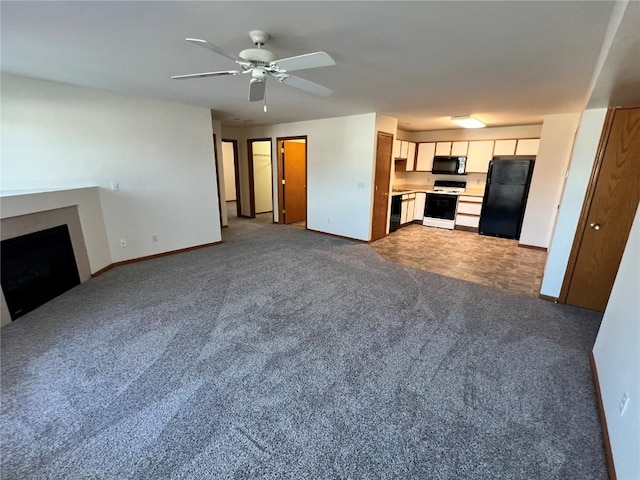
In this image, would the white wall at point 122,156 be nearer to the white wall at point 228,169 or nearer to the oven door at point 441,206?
the oven door at point 441,206

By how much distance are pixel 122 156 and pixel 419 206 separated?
627cm

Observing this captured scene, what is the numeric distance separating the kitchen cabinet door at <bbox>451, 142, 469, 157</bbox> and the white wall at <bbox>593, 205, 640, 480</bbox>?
193 inches

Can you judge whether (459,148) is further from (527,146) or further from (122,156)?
(122,156)

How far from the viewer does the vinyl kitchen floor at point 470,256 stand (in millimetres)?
3863

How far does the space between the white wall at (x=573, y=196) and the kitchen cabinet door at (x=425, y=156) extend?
3952 mm

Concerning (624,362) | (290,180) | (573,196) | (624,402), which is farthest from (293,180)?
(624,402)

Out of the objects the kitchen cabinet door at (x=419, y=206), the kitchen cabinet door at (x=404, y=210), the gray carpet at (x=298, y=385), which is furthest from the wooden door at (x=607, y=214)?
the kitchen cabinet door at (x=419, y=206)

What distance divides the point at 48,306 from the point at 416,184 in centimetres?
765

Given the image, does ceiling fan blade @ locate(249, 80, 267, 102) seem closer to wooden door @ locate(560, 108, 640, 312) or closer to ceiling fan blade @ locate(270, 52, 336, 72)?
ceiling fan blade @ locate(270, 52, 336, 72)

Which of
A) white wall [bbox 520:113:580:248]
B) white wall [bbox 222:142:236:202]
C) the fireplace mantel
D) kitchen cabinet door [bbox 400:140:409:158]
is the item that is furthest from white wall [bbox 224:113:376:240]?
white wall [bbox 222:142:236:202]

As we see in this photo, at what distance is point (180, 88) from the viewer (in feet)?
11.3

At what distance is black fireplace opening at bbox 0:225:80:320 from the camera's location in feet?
8.86

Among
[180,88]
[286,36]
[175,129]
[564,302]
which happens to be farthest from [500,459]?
[175,129]

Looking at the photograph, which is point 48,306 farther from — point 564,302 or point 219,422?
point 564,302
